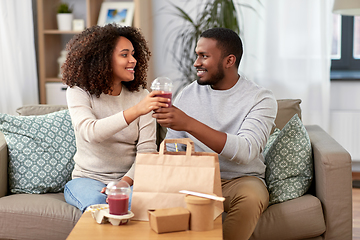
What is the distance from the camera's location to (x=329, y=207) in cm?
179

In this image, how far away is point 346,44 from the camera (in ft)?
11.7

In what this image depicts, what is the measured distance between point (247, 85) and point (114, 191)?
0.88 meters

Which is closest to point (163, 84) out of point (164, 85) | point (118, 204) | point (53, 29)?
point (164, 85)

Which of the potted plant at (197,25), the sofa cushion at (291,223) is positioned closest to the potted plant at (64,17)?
the potted plant at (197,25)

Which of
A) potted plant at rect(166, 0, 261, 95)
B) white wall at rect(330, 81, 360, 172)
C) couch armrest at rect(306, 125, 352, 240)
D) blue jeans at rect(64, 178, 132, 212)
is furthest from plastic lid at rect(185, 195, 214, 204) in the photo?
white wall at rect(330, 81, 360, 172)

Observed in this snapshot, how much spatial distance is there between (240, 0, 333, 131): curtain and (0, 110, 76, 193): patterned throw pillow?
175cm

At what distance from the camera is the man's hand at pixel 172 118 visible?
1445 mm

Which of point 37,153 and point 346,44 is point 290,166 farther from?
point 346,44

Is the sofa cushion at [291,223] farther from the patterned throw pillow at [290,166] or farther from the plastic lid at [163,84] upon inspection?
the plastic lid at [163,84]

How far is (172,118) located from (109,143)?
444 millimetres

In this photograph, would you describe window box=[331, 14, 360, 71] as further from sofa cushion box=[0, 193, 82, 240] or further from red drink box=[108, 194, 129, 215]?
red drink box=[108, 194, 129, 215]

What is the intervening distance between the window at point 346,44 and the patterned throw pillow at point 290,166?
1.88 m

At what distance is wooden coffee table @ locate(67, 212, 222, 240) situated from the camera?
1191mm

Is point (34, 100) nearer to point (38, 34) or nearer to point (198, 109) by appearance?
point (38, 34)
